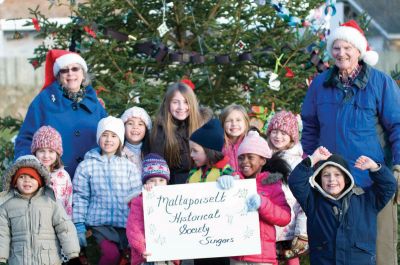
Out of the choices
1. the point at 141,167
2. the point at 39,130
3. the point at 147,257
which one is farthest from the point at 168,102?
the point at 147,257

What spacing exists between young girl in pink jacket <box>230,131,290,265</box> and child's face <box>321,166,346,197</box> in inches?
14.5

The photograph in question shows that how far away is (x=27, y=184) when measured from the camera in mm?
7168

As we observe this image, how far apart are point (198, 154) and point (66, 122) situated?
137cm

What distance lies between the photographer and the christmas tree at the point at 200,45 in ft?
33.2

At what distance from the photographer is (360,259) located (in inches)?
266

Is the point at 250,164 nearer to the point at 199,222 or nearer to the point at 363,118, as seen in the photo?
the point at 199,222

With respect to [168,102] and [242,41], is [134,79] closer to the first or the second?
[242,41]

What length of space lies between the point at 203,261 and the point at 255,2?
3.96m

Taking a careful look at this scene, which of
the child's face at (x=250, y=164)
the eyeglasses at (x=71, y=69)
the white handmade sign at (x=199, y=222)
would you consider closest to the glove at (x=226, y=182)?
the white handmade sign at (x=199, y=222)

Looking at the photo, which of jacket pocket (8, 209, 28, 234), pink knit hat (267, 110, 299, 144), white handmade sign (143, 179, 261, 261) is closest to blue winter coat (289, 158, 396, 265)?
white handmade sign (143, 179, 261, 261)

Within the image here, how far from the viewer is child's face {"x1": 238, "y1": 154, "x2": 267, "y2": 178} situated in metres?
7.23

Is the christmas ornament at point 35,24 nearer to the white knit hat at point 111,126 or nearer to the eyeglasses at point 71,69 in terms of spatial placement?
the eyeglasses at point 71,69

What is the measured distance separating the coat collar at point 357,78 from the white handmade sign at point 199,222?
986 mm

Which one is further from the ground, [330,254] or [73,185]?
[73,185]
